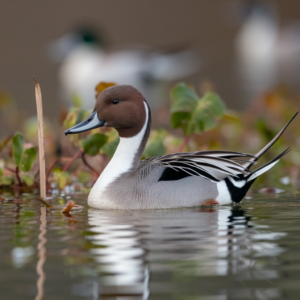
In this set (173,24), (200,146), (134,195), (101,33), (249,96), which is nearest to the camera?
(134,195)

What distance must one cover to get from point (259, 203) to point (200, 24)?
20761 mm

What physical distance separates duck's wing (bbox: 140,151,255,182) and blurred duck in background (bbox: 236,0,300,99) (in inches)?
741

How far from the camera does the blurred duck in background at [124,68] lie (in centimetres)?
1659

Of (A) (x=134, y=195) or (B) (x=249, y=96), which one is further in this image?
(B) (x=249, y=96)

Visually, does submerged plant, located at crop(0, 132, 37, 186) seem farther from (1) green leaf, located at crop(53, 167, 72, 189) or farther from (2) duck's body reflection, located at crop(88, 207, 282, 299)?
(2) duck's body reflection, located at crop(88, 207, 282, 299)

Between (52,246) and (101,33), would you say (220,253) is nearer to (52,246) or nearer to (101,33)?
(52,246)

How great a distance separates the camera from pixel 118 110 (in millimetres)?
5109

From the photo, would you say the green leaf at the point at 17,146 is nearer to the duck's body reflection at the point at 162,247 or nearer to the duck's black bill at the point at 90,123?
the duck's black bill at the point at 90,123

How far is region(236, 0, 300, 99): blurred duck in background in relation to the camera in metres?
24.7

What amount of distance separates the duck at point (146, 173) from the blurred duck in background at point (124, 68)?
9732 millimetres

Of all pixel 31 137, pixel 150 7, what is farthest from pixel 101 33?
pixel 31 137

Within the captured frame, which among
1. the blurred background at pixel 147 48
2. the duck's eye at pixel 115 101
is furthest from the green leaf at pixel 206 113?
the blurred background at pixel 147 48

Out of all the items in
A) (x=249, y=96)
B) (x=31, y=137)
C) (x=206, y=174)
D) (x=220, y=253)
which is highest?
(x=249, y=96)

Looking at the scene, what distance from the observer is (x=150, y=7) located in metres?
26.2
